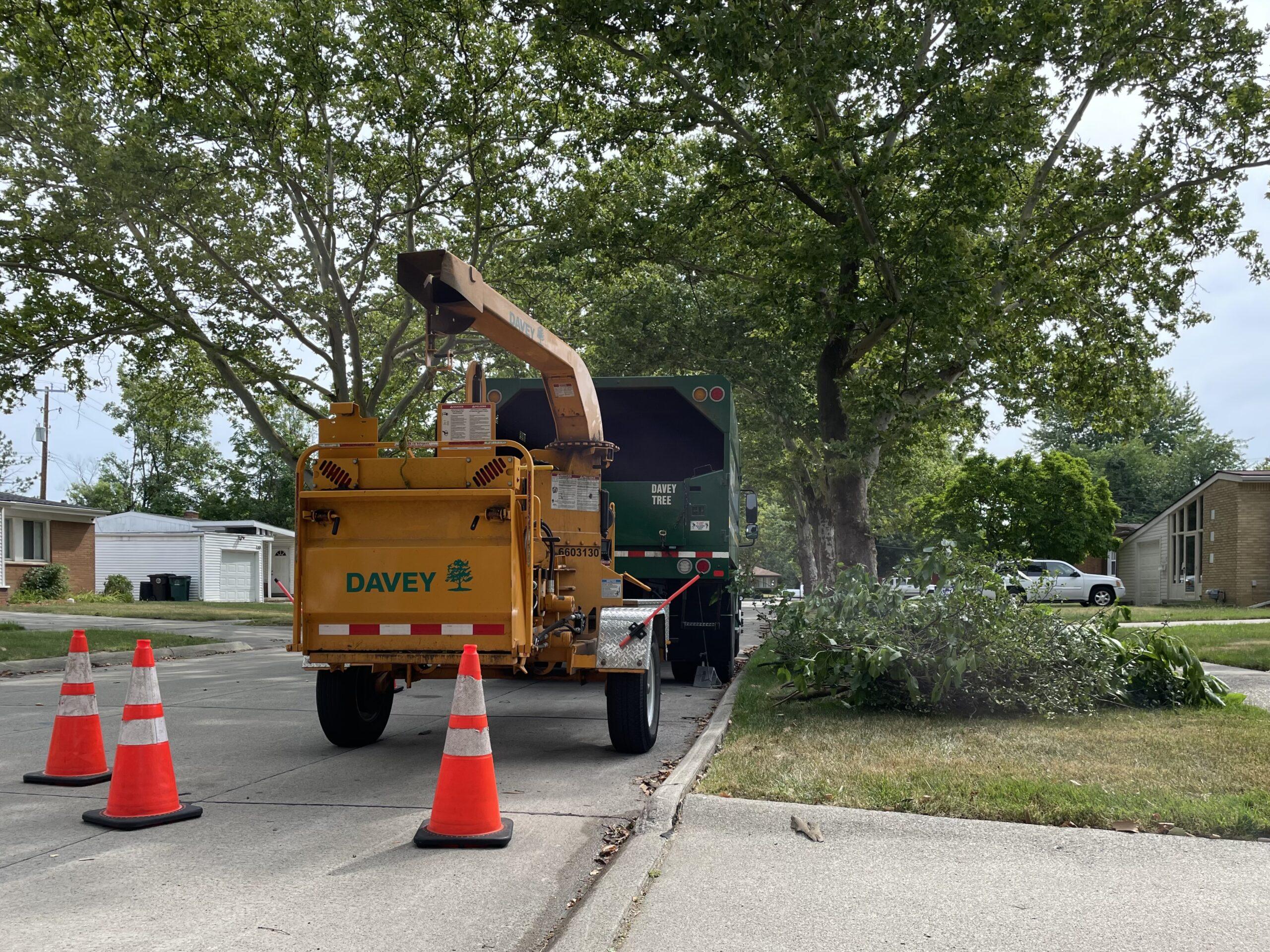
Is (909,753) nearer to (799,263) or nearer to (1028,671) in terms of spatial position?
(1028,671)

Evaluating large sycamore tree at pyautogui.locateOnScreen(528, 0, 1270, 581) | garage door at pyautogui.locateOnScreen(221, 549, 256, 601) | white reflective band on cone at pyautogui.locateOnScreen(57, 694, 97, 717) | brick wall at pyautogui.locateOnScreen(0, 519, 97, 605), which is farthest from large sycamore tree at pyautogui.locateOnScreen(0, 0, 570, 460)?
garage door at pyautogui.locateOnScreen(221, 549, 256, 601)

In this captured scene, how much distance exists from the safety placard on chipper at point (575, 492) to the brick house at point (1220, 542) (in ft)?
99.5

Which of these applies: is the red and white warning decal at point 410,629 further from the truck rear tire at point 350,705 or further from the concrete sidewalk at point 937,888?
the concrete sidewalk at point 937,888

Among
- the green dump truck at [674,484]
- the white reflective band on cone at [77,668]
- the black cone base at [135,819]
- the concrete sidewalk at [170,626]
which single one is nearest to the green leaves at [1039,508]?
the concrete sidewalk at [170,626]

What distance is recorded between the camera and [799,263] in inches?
640

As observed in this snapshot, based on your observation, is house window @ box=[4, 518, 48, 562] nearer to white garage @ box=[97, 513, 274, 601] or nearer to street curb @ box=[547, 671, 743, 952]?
white garage @ box=[97, 513, 274, 601]

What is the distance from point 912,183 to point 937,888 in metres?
13.8

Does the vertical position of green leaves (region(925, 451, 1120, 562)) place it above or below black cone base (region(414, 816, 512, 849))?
above

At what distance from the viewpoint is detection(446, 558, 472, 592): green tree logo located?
6625mm

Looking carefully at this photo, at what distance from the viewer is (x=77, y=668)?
6.34 m

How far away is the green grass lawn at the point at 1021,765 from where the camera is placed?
5.47 metres

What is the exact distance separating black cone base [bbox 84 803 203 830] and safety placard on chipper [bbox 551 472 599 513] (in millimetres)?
3473

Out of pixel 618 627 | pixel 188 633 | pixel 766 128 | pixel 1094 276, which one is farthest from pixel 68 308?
pixel 1094 276

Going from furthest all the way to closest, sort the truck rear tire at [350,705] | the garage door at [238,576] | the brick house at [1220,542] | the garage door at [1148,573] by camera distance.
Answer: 1. the garage door at [238,576]
2. the garage door at [1148,573]
3. the brick house at [1220,542]
4. the truck rear tire at [350,705]
